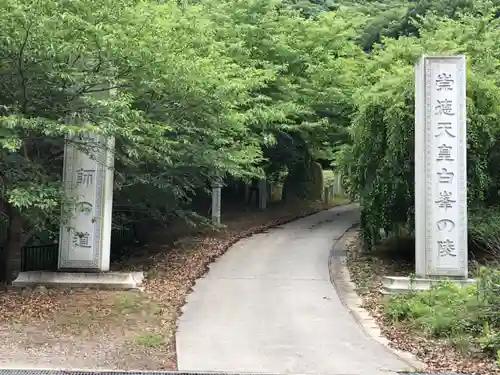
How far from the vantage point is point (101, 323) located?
25.9 feet

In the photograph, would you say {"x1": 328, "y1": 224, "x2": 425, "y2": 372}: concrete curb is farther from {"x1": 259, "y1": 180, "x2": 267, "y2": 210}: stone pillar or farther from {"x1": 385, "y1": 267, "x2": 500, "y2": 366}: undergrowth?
{"x1": 259, "y1": 180, "x2": 267, "y2": 210}: stone pillar

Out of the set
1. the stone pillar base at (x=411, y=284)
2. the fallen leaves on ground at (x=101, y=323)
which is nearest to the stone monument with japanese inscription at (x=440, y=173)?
the stone pillar base at (x=411, y=284)

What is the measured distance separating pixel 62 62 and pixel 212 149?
12.3 feet

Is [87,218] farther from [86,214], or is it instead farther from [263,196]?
[263,196]

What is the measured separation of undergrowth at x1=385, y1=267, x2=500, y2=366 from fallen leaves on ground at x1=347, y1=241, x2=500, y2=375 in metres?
0.16

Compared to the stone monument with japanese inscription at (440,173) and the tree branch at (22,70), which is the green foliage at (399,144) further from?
the tree branch at (22,70)

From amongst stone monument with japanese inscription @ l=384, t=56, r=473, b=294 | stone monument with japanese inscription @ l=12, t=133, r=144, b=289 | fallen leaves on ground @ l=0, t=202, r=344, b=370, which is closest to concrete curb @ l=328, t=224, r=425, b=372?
stone monument with japanese inscription @ l=384, t=56, r=473, b=294

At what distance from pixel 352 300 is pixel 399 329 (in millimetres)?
2041

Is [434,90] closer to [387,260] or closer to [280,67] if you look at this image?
[387,260]

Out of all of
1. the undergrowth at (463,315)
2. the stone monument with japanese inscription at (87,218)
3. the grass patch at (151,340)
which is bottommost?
the grass patch at (151,340)

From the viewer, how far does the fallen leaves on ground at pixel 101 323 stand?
641 centimetres

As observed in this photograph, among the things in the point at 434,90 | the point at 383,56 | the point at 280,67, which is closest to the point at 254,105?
the point at 280,67

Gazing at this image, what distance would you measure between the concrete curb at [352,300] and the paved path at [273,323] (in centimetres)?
13

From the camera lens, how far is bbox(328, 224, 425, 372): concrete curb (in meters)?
6.94
